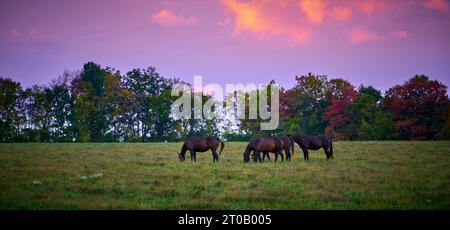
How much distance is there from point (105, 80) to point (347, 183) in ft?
203

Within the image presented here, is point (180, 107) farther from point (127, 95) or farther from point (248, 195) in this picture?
point (248, 195)

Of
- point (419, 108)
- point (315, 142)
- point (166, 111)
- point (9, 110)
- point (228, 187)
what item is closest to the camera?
point (228, 187)

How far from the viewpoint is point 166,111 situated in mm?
73812

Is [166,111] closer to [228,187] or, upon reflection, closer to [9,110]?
[9,110]

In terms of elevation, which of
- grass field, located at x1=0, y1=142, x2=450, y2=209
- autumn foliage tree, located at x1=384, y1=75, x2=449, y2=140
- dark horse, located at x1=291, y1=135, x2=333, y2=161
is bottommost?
grass field, located at x1=0, y1=142, x2=450, y2=209

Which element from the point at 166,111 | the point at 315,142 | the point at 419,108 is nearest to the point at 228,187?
the point at 315,142

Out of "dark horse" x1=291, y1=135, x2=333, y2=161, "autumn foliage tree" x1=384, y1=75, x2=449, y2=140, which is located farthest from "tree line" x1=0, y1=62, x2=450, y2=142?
"dark horse" x1=291, y1=135, x2=333, y2=161

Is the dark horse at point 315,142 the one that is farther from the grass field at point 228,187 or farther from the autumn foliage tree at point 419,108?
the autumn foliage tree at point 419,108

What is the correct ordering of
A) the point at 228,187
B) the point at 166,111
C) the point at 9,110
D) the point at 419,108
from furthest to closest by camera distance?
the point at 166,111 < the point at 9,110 < the point at 419,108 < the point at 228,187

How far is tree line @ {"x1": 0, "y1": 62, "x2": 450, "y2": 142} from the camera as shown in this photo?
6444 cm

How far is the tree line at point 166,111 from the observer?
6444cm

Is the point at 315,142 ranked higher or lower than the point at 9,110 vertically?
lower

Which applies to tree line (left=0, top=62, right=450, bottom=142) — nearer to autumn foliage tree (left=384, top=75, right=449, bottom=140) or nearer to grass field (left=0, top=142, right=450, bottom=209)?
autumn foliage tree (left=384, top=75, right=449, bottom=140)

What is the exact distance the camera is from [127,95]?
72.1 m
